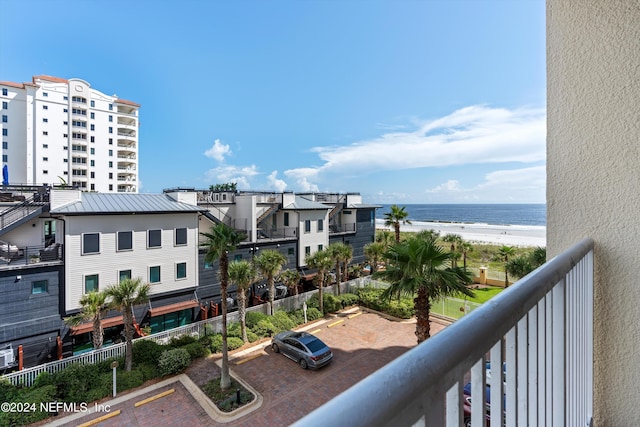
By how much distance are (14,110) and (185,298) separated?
39.2 metres

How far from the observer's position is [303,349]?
995 centimetres

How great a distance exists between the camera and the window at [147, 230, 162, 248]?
1300cm

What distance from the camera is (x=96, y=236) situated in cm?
1177

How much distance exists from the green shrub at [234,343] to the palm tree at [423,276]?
659cm

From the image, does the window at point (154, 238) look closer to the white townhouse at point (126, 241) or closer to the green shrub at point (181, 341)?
the white townhouse at point (126, 241)

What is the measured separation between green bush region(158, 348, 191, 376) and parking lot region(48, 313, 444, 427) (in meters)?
0.48

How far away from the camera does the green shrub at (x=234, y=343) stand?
11.1m

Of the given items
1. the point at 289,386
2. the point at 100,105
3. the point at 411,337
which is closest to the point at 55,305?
the point at 289,386

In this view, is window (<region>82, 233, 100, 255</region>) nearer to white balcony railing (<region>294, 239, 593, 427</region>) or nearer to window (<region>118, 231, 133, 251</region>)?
window (<region>118, 231, 133, 251</region>)

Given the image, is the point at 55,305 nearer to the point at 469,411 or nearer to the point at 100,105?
the point at 469,411

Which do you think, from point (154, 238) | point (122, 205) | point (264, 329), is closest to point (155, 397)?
point (264, 329)

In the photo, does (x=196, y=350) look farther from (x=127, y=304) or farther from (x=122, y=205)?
(x=122, y=205)

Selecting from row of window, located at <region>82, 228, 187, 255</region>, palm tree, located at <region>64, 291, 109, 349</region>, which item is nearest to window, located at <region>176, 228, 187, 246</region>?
row of window, located at <region>82, 228, 187, 255</region>

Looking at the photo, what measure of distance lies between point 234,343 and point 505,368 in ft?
38.7
